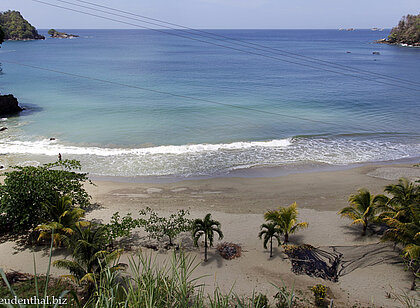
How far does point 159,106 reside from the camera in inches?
1800

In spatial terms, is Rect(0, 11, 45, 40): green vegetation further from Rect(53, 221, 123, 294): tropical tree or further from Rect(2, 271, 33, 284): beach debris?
Rect(53, 221, 123, 294): tropical tree

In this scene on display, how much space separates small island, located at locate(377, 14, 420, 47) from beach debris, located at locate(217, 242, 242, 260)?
499 ft

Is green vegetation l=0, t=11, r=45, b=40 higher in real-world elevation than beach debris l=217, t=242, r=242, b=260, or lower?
higher

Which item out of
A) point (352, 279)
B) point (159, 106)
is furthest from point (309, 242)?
point (159, 106)

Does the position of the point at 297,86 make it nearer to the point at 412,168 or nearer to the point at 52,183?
the point at 412,168

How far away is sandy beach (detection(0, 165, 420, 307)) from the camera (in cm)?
1327

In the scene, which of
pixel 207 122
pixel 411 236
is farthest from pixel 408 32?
pixel 411 236

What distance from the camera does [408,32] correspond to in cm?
14012

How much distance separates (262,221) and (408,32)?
6194 inches

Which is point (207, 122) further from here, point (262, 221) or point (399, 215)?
point (399, 215)

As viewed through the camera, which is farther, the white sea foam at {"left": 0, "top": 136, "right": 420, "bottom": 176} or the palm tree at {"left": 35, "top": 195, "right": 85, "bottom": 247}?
the white sea foam at {"left": 0, "top": 136, "right": 420, "bottom": 176}

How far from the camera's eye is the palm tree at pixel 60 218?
47.0 feet

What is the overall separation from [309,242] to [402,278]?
13.4 feet

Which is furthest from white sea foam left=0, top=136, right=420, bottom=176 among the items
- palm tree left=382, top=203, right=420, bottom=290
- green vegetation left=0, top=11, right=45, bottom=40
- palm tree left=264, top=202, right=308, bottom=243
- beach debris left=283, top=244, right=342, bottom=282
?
green vegetation left=0, top=11, right=45, bottom=40
